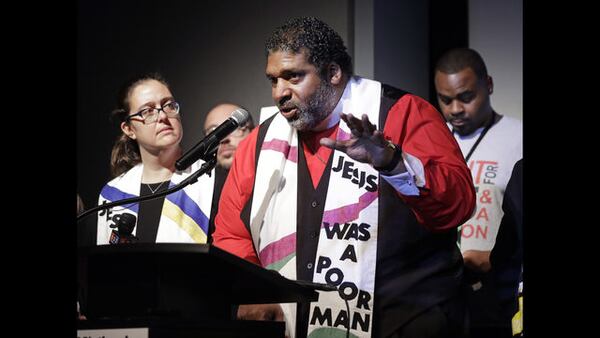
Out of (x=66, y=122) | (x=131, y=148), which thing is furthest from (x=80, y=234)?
(x=66, y=122)

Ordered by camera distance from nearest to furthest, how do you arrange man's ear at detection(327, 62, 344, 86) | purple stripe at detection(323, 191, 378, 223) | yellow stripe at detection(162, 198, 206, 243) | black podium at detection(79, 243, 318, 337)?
1. black podium at detection(79, 243, 318, 337)
2. purple stripe at detection(323, 191, 378, 223)
3. man's ear at detection(327, 62, 344, 86)
4. yellow stripe at detection(162, 198, 206, 243)

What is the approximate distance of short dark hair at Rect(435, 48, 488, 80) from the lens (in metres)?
3.28

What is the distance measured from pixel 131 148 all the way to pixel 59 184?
66cm

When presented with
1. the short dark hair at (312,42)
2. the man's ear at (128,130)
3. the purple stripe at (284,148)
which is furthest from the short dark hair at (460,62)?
the man's ear at (128,130)

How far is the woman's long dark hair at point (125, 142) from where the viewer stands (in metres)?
3.69

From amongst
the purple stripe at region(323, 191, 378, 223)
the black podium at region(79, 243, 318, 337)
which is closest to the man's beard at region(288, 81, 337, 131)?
the purple stripe at region(323, 191, 378, 223)

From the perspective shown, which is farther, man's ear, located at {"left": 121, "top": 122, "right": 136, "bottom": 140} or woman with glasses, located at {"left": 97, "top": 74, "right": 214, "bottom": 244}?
man's ear, located at {"left": 121, "top": 122, "right": 136, "bottom": 140}

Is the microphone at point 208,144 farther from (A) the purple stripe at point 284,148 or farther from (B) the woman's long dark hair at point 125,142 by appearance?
(B) the woman's long dark hair at point 125,142

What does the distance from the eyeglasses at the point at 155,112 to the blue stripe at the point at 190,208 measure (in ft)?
1.00

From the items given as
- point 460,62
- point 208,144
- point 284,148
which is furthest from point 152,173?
point 460,62

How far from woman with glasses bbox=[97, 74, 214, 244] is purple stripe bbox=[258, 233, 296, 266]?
14.4 inches

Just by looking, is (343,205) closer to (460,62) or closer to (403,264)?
(403,264)

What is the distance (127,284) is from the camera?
2.20 m

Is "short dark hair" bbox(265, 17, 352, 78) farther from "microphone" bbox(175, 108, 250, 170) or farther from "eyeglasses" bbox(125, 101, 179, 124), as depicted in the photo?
"microphone" bbox(175, 108, 250, 170)
